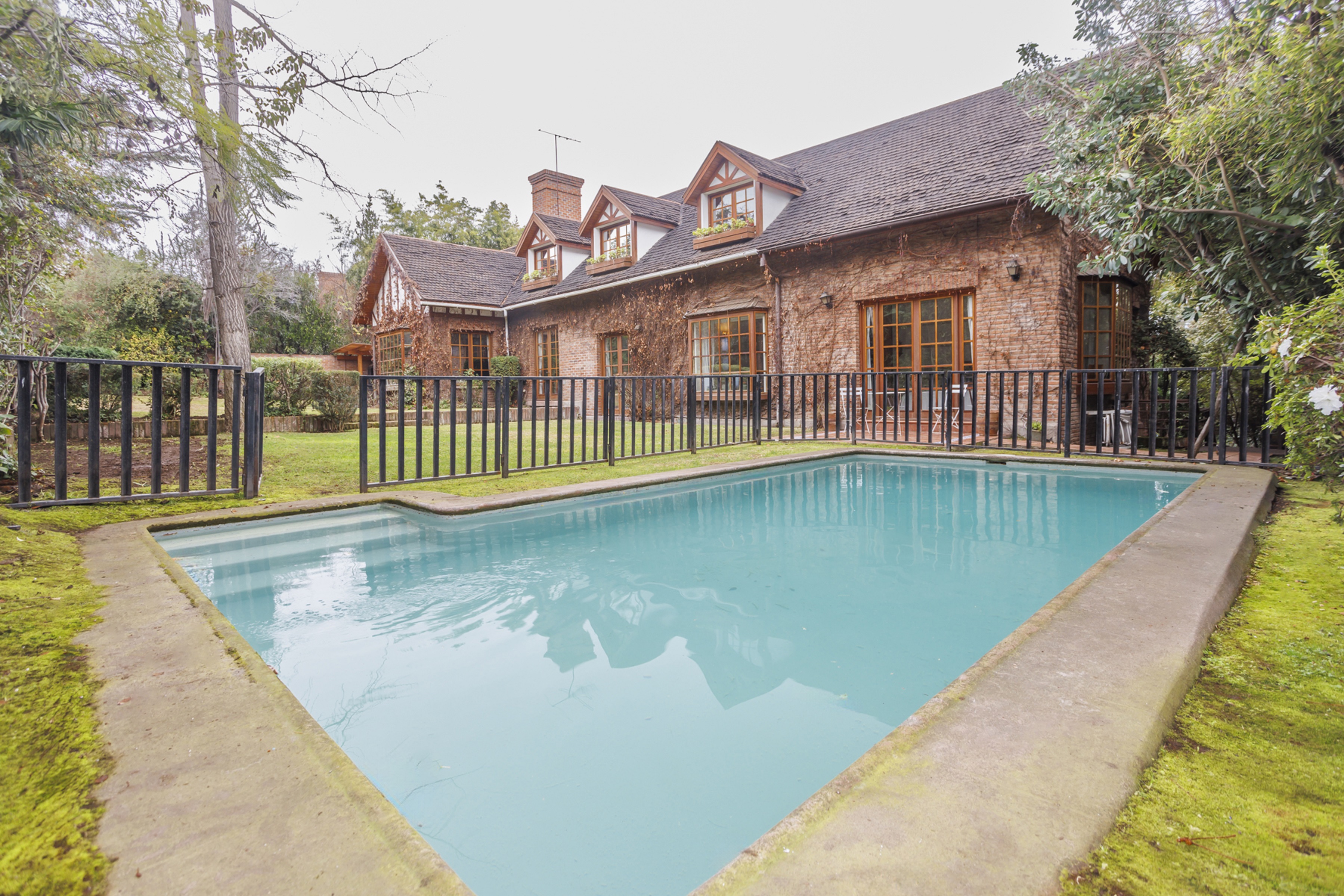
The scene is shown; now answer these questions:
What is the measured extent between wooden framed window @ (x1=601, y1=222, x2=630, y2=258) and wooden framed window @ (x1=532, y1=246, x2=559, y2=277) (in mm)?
1756

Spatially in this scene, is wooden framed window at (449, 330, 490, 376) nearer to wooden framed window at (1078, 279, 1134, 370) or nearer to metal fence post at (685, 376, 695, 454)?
metal fence post at (685, 376, 695, 454)

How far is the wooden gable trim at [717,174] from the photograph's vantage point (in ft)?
38.6

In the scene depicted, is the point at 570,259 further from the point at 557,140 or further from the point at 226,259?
the point at 226,259

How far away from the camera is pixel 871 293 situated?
1041 centimetres

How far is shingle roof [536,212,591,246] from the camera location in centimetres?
1650

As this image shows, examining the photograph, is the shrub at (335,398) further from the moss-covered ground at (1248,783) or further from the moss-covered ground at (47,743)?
the moss-covered ground at (1248,783)

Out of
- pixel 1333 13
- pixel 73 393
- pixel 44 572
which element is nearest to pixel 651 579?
pixel 44 572

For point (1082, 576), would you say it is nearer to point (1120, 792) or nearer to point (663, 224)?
point (1120, 792)

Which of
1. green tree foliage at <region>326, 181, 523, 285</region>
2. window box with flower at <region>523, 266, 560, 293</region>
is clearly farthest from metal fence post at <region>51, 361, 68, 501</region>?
green tree foliage at <region>326, 181, 523, 285</region>

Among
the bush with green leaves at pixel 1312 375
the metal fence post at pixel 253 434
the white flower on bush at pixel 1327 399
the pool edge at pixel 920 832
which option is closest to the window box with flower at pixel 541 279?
the metal fence post at pixel 253 434

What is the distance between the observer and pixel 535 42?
10.2 metres

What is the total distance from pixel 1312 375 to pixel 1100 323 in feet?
27.8

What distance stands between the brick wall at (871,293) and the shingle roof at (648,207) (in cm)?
181

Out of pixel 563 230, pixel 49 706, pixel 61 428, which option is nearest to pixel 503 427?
pixel 61 428
